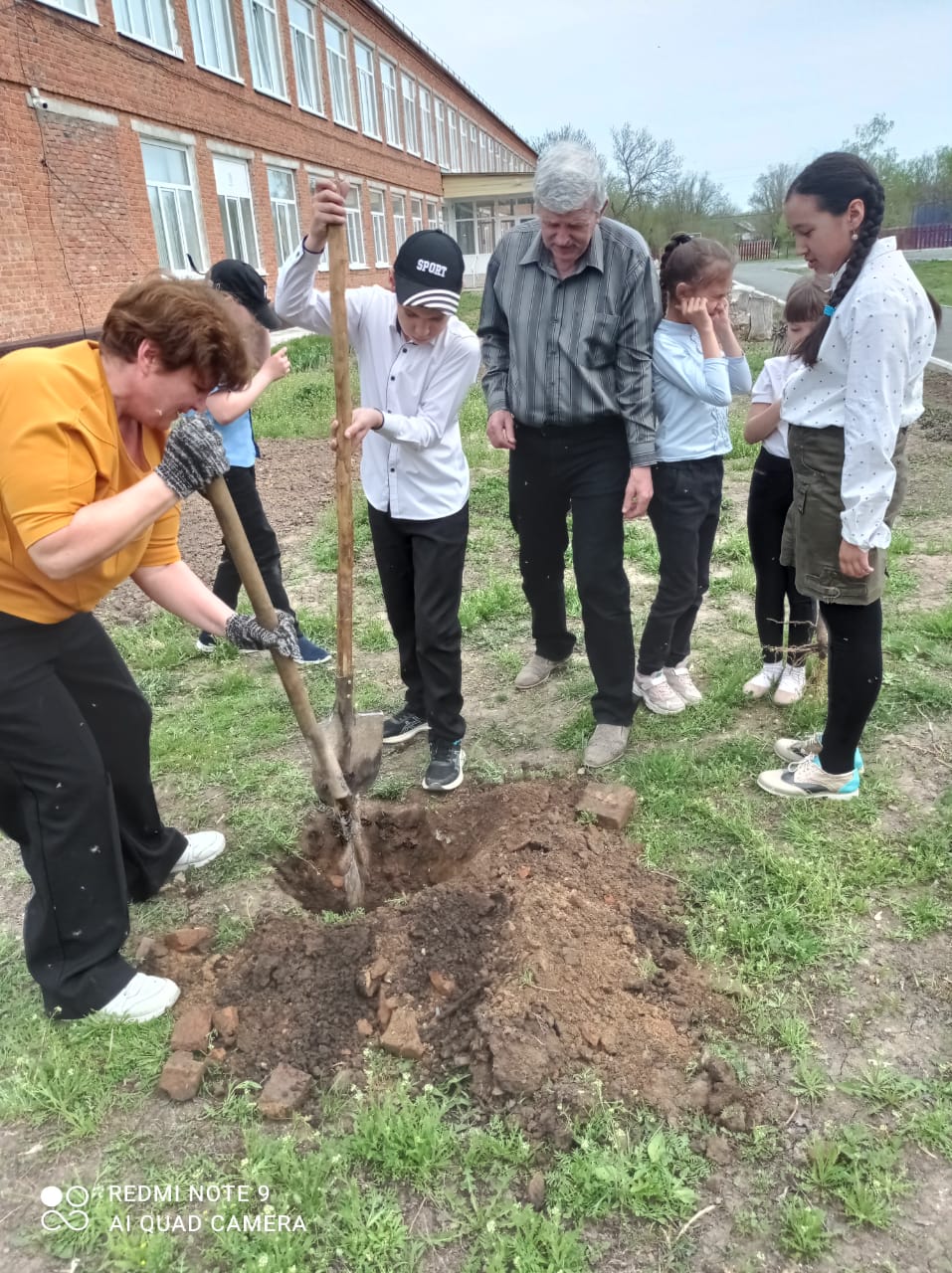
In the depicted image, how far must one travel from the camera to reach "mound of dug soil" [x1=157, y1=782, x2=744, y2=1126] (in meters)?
2.20

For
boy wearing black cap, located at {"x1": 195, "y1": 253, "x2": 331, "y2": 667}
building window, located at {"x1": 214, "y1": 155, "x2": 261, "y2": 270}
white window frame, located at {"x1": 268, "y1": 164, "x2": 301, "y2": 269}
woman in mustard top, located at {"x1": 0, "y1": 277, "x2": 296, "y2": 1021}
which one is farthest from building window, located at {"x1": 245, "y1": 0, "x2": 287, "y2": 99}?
woman in mustard top, located at {"x1": 0, "y1": 277, "x2": 296, "y2": 1021}

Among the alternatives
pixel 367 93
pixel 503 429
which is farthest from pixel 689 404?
pixel 367 93

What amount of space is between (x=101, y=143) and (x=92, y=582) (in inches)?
554

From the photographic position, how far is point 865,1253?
5.91 ft

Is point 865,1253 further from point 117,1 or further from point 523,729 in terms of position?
point 117,1

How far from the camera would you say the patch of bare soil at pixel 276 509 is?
5648mm

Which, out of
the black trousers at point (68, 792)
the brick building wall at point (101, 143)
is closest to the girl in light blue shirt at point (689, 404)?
the black trousers at point (68, 792)

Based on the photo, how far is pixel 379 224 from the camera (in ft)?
98.2

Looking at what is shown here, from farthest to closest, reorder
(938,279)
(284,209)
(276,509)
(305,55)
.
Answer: (938,279) < (305,55) < (284,209) < (276,509)

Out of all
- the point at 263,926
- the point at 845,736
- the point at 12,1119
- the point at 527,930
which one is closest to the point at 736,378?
the point at 845,736

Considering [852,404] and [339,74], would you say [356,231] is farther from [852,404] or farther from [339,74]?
[852,404]

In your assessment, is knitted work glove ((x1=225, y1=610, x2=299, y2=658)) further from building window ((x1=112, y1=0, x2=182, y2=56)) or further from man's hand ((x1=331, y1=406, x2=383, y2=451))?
building window ((x1=112, y1=0, x2=182, y2=56))

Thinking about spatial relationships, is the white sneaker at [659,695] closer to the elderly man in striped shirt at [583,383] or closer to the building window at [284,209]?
the elderly man in striped shirt at [583,383]

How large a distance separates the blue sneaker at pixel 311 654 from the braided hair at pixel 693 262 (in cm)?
248
